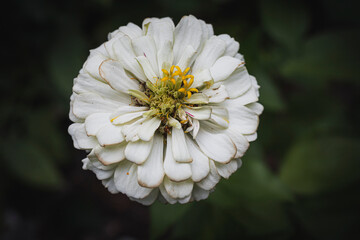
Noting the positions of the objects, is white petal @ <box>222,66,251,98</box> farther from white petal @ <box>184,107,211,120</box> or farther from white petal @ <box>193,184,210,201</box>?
white petal @ <box>193,184,210,201</box>

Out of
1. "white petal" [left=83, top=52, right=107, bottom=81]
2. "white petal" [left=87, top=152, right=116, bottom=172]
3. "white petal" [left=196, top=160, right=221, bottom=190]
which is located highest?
"white petal" [left=83, top=52, right=107, bottom=81]

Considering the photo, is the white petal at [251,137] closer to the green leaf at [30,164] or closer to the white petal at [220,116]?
the white petal at [220,116]

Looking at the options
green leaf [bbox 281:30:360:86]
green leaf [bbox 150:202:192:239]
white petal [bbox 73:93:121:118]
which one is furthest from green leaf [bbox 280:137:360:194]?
white petal [bbox 73:93:121:118]

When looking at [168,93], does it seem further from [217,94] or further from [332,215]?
[332,215]

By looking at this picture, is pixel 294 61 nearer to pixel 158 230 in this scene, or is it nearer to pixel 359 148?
pixel 359 148

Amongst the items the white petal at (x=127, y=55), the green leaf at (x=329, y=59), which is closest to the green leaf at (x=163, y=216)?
the white petal at (x=127, y=55)

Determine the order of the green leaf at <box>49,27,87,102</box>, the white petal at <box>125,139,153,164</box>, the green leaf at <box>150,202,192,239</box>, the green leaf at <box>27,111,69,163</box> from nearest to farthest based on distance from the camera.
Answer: the white petal at <box>125,139,153,164</box> < the green leaf at <box>150,202,192,239</box> < the green leaf at <box>49,27,87,102</box> < the green leaf at <box>27,111,69,163</box>

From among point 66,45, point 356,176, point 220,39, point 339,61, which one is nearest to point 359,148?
point 356,176
